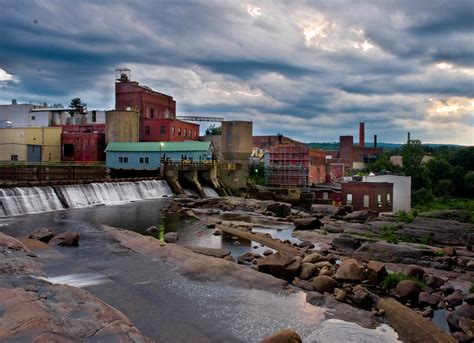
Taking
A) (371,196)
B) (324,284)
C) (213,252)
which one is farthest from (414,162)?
(324,284)

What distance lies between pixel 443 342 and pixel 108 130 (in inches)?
2341

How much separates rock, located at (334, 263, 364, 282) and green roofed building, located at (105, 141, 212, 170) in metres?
43.7

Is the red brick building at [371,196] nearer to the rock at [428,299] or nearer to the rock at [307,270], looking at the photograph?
the rock at [307,270]

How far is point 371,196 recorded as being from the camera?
42125 mm

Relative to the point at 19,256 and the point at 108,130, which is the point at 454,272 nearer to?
the point at 19,256

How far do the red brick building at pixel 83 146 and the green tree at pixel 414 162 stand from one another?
4789cm

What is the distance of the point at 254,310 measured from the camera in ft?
46.3

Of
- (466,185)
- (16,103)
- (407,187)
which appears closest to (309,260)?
(407,187)

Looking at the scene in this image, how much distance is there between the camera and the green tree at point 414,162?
68125 mm

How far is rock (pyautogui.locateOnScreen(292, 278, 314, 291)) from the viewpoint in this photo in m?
16.3

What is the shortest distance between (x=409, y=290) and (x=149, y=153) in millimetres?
47759

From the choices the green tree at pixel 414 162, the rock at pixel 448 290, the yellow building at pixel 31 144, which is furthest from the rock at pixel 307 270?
the yellow building at pixel 31 144

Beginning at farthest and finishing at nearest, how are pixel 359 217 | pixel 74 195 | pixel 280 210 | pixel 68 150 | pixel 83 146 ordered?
pixel 68 150, pixel 83 146, pixel 280 210, pixel 74 195, pixel 359 217

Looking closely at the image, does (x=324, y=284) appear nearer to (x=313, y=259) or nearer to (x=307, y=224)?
(x=313, y=259)
